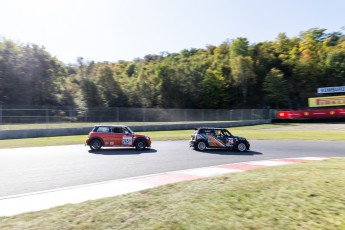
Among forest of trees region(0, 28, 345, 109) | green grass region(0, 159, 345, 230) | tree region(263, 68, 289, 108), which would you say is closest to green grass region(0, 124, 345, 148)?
green grass region(0, 159, 345, 230)

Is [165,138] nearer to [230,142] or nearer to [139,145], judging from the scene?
[139,145]

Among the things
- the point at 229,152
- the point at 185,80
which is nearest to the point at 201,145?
the point at 229,152

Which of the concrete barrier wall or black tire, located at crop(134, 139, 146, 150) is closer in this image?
black tire, located at crop(134, 139, 146, 150)

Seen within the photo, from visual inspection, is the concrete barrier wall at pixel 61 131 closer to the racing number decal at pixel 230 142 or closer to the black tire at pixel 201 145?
the black tire at pixel 201 145

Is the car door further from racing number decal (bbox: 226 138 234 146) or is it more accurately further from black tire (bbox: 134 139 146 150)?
racing number decal (bbox: 226 138 234 146)

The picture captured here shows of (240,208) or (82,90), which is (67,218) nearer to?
(240,208)

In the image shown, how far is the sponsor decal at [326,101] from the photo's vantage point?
2330 inches

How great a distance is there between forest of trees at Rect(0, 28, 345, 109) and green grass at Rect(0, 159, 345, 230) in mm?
37013

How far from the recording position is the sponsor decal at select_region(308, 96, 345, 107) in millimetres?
59188

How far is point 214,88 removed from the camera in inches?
2495

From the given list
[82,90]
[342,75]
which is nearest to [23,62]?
[82,90]

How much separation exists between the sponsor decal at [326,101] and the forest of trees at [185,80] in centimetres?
419

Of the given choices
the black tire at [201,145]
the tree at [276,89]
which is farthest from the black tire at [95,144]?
the tree at [276,89]

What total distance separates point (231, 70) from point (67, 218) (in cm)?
6612
